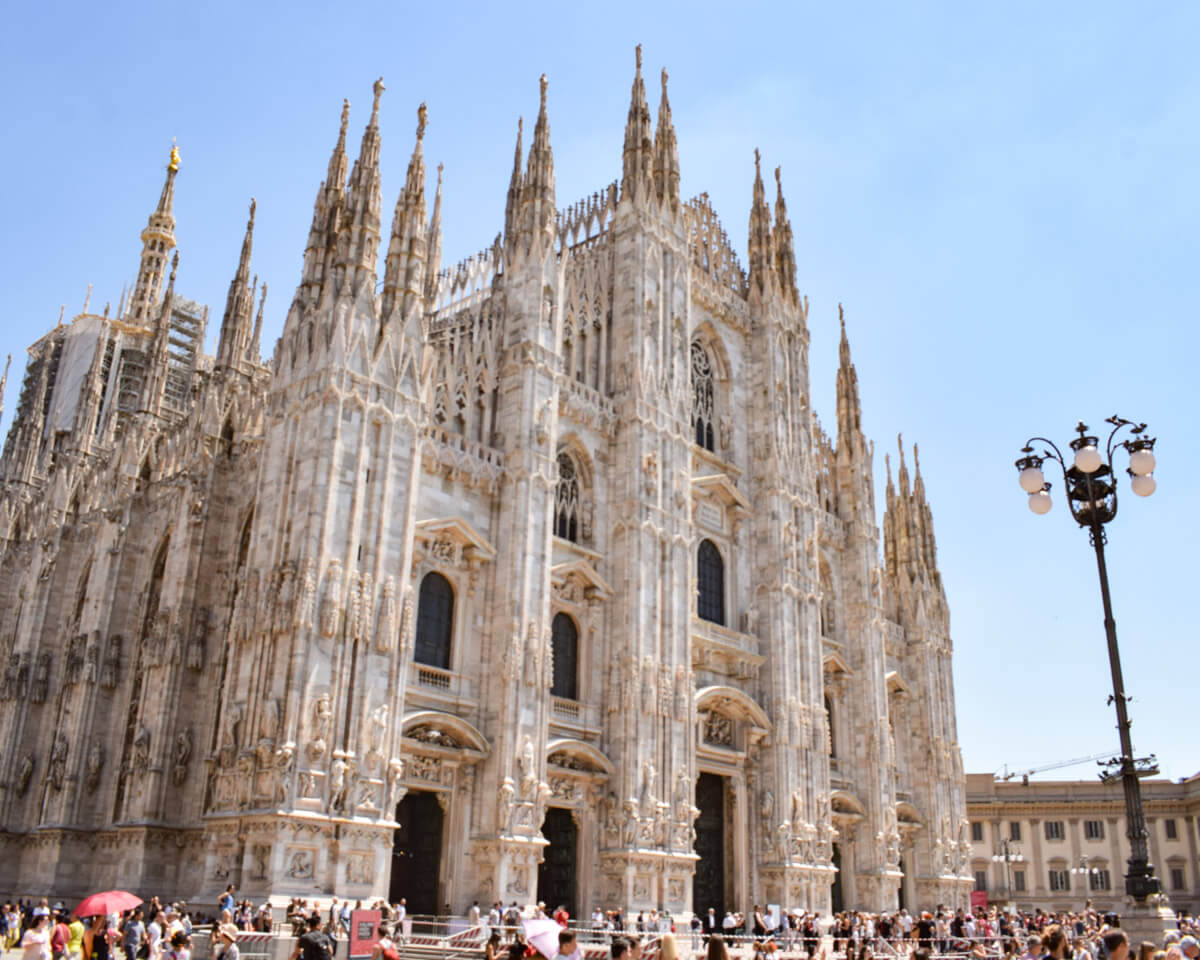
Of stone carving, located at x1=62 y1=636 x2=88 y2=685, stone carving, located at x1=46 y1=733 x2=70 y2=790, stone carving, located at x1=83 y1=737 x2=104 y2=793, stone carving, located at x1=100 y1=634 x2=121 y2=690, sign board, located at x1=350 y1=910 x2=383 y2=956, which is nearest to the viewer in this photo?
sign board, located at x1=350 y1=910 x2=383 y2=956

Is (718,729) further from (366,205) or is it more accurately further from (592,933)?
(366,205)

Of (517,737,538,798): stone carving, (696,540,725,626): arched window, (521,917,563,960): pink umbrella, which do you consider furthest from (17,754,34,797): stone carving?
(521,917,563,960): pink umbrella

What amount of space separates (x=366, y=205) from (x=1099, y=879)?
63787mm

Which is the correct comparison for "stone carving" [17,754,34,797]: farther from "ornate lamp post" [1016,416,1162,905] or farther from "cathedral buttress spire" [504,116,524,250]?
"ornate lamp post" [1016,416,1162,905]

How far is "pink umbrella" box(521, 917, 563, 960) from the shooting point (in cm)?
970

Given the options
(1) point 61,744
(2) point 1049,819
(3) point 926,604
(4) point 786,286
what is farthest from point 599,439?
(2) point 1049,819

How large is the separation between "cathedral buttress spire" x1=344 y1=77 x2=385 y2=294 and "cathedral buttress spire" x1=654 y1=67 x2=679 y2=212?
1259 centimetres

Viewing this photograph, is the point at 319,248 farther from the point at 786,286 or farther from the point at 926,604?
the point at 926,604

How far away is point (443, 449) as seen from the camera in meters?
28.6

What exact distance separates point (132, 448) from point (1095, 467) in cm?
2945

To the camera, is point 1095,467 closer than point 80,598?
Yes

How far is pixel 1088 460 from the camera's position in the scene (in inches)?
622

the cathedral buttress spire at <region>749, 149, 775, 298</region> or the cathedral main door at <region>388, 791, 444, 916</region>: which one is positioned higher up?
the cathedral buttress spire at <region>749, 149, 775, 298</region>

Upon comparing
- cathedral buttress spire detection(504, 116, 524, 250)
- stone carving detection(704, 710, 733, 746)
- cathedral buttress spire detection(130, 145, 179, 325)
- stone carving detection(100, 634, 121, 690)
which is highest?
cathedral buttress spire detection(130, 145, 179, 325)
